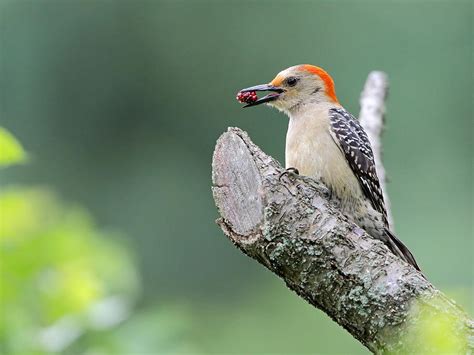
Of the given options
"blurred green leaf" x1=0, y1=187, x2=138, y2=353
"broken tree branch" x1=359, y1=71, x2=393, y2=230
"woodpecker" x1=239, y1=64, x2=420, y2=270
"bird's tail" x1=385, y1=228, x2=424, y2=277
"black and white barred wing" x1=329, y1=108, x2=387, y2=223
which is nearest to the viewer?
"blurred green leaf" x1=0, y1=187, x2=138, y2=353

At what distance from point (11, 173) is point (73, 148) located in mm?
2066

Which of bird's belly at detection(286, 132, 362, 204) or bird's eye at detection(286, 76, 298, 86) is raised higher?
bird's eye at detection(286, 76, 298, 86)

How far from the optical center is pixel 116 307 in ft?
13.8

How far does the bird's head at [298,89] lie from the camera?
724 cm

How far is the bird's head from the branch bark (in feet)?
10.1

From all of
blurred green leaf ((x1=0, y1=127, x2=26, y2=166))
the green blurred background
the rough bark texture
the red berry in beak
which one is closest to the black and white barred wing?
the red berry in beak

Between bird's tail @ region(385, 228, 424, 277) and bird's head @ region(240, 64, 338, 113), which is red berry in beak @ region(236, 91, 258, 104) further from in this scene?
bird's tail @ region(385, 228, 424, 277)

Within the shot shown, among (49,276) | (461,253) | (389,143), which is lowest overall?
(49,276)

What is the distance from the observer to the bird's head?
724 cm

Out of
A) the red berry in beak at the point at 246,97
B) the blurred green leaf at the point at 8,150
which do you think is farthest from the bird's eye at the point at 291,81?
the blurred green leaf at the point at 8,150

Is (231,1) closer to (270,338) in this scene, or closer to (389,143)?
(389,143)

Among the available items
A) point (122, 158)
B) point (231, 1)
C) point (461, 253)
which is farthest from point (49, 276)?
point (231, 1)

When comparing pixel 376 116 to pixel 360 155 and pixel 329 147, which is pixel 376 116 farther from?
pixel 329 147

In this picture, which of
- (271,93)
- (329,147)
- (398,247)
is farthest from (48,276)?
(271,93)
